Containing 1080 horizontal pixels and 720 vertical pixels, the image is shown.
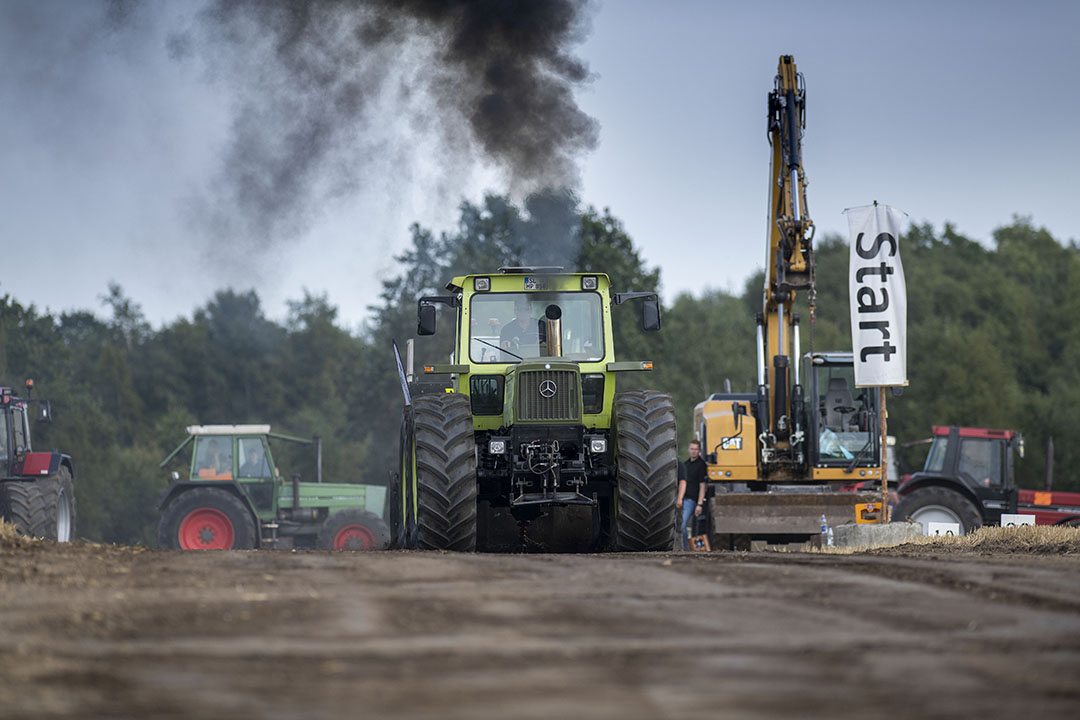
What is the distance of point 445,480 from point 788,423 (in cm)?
906

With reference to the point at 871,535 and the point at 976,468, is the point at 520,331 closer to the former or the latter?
the point at 871,535

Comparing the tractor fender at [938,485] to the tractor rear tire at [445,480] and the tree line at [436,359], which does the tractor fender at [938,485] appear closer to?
the tractor rear tire at [445,480]

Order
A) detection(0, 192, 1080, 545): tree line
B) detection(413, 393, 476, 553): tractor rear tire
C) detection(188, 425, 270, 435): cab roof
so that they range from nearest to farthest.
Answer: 1. detection(413, 393, 476, 553): tractor rear tire
2. detection(188, 425, 270, 435): cab roof
3. detection(0, 192, 1080, 545): tree line

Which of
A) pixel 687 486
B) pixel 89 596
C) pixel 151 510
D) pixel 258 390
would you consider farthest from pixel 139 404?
pixel 89 596

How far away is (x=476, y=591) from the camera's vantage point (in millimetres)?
6719

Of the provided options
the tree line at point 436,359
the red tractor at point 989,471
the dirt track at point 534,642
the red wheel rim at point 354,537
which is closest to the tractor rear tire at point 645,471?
the dirt track at point 534,642

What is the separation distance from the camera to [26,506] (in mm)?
20156

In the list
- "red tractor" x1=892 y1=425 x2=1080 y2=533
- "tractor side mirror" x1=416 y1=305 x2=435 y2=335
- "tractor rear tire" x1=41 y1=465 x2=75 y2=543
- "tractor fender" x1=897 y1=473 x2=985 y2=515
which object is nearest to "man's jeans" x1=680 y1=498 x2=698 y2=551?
"tractor fender" x1=897 y1=473 x2=985 y2=515

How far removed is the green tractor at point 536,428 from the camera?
1161 centimetres

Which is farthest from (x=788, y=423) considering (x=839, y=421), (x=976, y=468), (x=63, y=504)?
(x=63, y=504)

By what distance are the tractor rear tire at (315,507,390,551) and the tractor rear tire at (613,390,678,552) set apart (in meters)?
13.3

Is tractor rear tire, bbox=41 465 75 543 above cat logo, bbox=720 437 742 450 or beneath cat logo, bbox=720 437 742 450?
beneath

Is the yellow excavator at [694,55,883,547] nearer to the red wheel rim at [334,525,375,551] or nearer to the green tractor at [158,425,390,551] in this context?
the red wheel rim at [334,525,375,551]

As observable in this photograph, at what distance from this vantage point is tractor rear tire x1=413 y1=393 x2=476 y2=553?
37.7 ft
